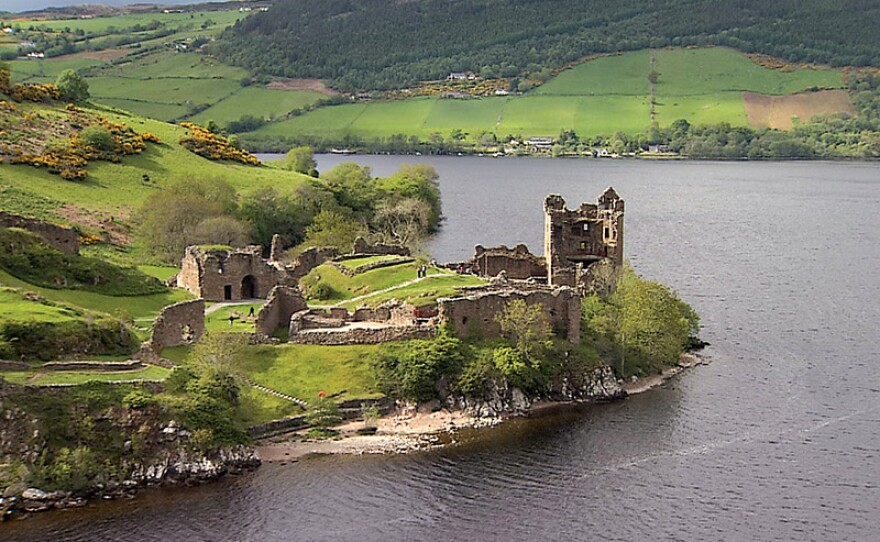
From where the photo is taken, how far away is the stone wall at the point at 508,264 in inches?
3561

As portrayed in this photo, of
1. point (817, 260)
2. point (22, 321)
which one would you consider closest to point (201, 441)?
point (22, 321)

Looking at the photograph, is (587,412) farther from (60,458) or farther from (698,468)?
(60,458)

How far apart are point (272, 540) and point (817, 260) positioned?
315 ft

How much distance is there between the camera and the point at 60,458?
A: 52.5 metres

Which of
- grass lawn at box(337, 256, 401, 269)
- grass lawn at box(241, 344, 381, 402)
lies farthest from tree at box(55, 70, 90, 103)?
grass lawn at box(241, 344, 381, 402)

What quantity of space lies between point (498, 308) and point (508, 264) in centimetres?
2003

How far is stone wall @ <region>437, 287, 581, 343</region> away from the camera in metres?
70.4

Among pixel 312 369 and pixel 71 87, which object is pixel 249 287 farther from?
pixel 71 87

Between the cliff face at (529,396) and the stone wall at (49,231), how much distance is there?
2901cm

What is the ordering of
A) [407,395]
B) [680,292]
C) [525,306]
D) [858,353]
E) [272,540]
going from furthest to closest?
[680,292] < [858,353] < [525,306] < [407,395] < [272,540]

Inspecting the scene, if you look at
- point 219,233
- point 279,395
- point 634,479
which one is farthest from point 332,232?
point 634,479

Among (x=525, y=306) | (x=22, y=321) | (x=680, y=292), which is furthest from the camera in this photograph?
(x=680, y=292)

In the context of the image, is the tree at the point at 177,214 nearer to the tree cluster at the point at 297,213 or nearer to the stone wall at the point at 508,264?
the tree cluster at the point at 297,213

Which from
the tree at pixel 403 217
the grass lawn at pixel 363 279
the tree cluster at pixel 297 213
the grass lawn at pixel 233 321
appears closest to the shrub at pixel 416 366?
the grass lawn at pixel 233 321
